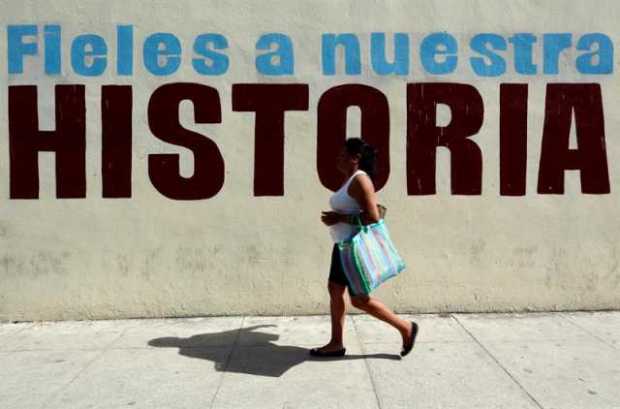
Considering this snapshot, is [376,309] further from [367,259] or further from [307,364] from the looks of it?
[307,364]

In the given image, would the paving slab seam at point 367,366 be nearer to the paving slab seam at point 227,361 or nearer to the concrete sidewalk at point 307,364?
the concrete sidewalk at point 307,364

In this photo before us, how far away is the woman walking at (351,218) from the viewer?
380 centimetres

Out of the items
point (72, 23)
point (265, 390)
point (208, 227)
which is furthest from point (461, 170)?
point (72, 23)

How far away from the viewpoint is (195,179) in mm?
5090

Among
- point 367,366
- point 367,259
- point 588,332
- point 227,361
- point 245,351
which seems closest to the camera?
point 367,259

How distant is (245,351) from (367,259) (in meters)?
1.31

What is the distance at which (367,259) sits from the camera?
12.4 ft

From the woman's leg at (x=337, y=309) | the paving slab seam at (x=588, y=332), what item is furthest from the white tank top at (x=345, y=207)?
the paving slab seam at (x=588, y=332)

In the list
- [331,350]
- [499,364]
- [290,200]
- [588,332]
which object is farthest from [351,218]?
[588,332]

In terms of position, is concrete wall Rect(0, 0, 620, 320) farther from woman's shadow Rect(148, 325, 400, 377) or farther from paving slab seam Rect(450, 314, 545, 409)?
Answer: woman's shadow Rect(148, 325, 400, 377)

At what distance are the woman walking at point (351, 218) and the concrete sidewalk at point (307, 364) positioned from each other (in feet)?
0.56

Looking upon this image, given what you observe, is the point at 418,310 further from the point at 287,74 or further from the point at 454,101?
the point at 287,74

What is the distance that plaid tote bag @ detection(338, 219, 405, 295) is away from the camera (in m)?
3.78

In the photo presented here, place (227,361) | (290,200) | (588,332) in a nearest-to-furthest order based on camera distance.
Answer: (227,361) → (588,332) → (290,200)
